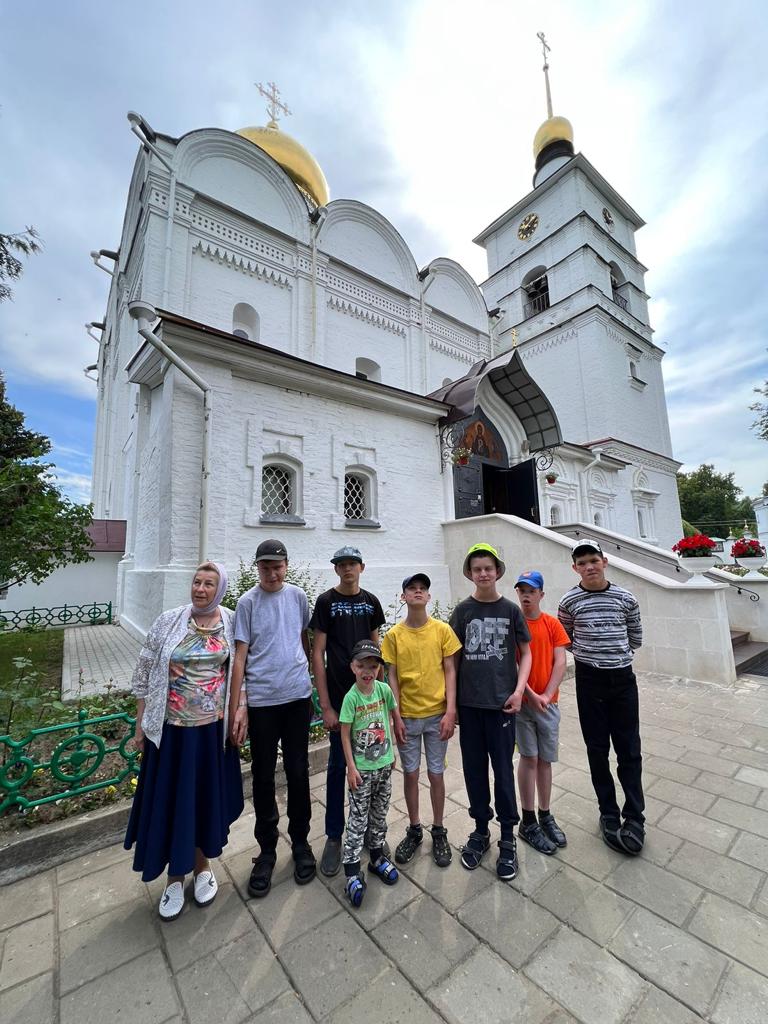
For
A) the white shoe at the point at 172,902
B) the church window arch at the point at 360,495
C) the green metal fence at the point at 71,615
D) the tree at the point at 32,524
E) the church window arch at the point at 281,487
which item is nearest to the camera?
the white shoe at the point at 172,902

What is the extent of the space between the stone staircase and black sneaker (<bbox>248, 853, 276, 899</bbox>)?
735cm

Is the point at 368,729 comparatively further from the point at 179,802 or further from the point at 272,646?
the point at 179,802

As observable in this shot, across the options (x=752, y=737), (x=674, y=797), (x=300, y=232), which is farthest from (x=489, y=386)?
(x=674, y=797)

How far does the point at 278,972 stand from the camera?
1.98 metres

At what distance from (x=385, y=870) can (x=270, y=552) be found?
203cm

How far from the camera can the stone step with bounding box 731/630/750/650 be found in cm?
776

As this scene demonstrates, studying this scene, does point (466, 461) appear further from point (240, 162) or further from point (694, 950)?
point (240, 162)

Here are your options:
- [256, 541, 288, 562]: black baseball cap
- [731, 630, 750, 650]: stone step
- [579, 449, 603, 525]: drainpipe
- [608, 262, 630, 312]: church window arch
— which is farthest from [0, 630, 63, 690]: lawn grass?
[608, 262, 630, 312]: church window arch

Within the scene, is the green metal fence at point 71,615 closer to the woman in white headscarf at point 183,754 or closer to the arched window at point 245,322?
the arched window at point 245,322

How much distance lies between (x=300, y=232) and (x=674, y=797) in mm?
16204

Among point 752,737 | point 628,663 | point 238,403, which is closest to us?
point 628,663

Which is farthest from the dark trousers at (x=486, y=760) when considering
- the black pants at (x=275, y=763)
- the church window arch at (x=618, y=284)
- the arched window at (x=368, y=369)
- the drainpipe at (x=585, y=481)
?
the church window arch at (x=618, y=284)

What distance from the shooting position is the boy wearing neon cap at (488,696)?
2.65 metres

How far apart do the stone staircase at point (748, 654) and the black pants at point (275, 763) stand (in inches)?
281
